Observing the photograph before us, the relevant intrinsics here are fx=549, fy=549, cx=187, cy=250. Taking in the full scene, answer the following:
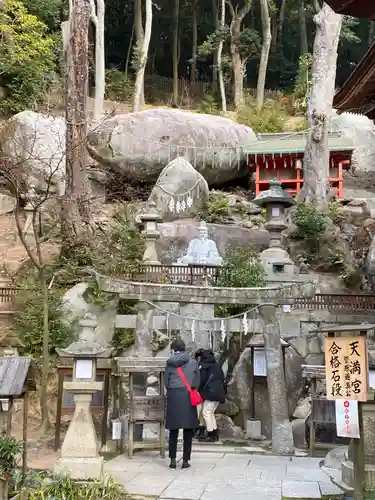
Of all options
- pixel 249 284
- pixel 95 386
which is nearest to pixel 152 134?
pixel 249 284

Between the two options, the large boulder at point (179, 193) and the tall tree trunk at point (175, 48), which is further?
the tall tree trunk at point (175, 48)

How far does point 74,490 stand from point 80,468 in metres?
0.52

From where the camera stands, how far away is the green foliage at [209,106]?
31062 millimetres

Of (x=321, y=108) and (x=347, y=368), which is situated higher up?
(x=321, y=108)

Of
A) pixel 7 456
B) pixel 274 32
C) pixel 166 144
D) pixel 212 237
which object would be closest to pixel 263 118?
pixel 166 144

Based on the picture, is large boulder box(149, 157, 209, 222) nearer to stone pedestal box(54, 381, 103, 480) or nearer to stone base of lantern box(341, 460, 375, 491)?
stone pedestal box(54, 381, 103, 480)

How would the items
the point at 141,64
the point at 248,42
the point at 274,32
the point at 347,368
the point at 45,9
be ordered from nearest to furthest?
the point at 347,368
the point at 45,9
the point at 141,64
the point at 248,42
the point at 274,32

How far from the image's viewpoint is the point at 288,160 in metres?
23.0

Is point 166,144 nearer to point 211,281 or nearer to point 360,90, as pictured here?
point 211,281

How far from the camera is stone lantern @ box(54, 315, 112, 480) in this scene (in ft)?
21.2

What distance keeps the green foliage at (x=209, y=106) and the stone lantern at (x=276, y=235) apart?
55.2 feet

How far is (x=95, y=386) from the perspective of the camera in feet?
22.9

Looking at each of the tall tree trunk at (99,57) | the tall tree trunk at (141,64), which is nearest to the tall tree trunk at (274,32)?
the tall tree trunk at (141,64)

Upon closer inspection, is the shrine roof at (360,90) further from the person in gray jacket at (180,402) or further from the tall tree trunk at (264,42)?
the tall tree trunk at (264,42)
